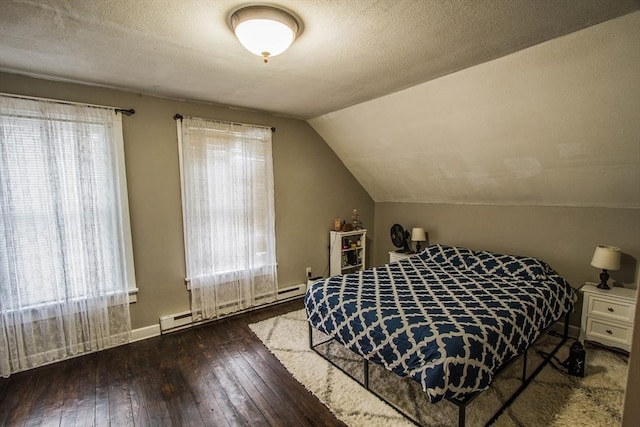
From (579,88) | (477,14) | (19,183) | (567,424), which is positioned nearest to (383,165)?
(579,88)

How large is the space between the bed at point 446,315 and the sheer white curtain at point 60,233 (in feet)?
6.39

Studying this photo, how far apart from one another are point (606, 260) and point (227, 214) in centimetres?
368

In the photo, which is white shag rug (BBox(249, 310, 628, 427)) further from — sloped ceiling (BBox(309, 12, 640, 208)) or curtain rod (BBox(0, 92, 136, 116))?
curtain rod (BBox(0, 92, 136, 116))

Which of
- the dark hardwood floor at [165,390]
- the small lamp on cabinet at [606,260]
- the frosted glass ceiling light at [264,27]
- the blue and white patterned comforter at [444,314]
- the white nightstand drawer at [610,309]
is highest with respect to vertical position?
the frosted glass ceiling light at [264,27]

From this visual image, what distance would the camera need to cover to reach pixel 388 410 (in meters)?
1.94

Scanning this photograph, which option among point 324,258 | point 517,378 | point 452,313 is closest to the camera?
point 452,313

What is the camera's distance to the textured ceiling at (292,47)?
148 centimetres

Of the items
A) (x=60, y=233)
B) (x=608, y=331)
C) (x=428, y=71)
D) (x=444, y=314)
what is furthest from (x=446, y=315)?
(x=60, y=233)

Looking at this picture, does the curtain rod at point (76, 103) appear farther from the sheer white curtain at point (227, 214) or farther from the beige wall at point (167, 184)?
the sheer white curtain at point (227, 214)

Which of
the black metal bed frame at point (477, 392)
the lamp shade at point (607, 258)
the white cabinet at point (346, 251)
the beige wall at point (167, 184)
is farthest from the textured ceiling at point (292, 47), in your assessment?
the white cabinet at point (346, 251)

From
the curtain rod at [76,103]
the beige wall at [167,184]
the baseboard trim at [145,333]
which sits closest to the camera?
the curtain rod at [76,103]

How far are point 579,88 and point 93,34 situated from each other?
10.6 feet

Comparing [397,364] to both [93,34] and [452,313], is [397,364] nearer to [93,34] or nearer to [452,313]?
[452,313]

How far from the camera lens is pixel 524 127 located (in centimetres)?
252
